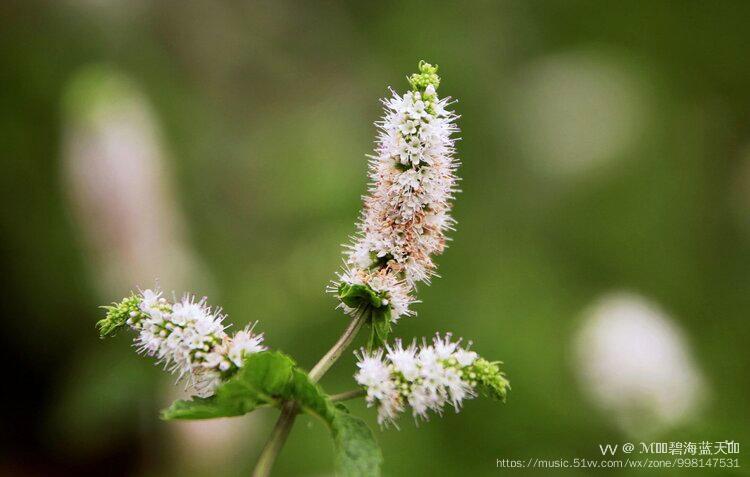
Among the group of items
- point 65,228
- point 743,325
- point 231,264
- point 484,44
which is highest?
point 484,44

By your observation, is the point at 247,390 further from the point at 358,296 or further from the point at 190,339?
the point at 358,296

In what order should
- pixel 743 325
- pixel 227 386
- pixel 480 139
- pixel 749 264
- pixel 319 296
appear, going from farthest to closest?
pixel 480 139 < pixel 749 264 < pixel 743 325 < pixel 319 296 < pixel 227 386

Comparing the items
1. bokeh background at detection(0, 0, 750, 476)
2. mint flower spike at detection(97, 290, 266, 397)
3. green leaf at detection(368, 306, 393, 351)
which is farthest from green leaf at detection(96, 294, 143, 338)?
bokeh background at detection(0, 0, 750, 476)

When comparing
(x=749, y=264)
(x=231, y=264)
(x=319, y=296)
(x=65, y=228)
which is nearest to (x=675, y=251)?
(x=749, y=264)

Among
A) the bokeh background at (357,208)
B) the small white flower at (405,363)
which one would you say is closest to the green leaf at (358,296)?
the small white flower at (405,363)

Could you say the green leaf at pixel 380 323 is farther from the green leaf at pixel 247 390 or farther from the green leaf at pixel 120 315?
the green leaf at pixel 120 315

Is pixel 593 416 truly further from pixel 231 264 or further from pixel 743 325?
pixel 231 264
